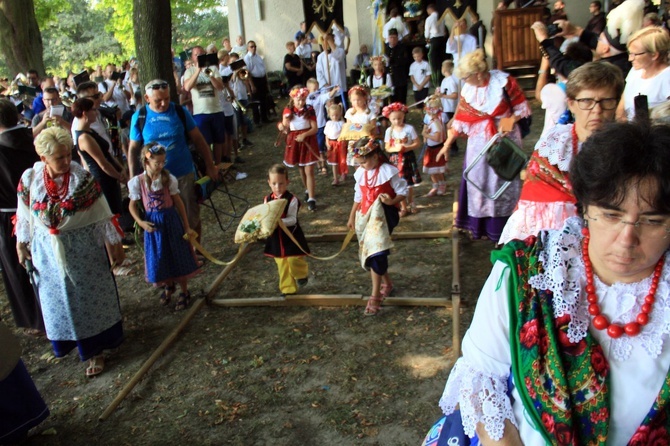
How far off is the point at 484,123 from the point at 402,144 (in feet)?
5.19

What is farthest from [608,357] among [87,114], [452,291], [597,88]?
[87,114]

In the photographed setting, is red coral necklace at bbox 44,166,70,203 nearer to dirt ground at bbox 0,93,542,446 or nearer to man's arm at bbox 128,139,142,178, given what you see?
dirt ground at bbox 0,93,542,446

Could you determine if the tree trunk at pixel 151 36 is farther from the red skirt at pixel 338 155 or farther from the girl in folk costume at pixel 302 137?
the red skirt at pixel 338 155

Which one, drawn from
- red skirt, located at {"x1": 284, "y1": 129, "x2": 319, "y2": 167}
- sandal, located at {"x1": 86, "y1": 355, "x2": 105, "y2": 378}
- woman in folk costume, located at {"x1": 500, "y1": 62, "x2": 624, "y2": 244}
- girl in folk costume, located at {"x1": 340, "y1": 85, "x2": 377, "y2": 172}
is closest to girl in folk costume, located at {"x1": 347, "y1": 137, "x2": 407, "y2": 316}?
woman in folk costume, located at {"x1": 500, "y1": 62, "x2": 624, "y2": 244}

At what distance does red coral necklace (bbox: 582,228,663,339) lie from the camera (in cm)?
173

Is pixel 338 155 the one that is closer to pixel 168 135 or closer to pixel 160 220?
pixel 168 135

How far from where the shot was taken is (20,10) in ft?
59.9

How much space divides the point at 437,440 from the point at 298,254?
3902mm

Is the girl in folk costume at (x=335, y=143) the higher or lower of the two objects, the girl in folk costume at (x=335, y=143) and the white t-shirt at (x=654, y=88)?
the lower

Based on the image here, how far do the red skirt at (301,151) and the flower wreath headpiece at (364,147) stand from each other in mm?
3175

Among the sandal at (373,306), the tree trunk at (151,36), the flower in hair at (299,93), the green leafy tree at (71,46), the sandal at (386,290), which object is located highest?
the green leafy tree at (71,46)

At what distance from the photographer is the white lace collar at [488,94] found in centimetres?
616

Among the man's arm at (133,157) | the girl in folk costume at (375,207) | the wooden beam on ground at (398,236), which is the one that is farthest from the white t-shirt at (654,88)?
the man's arm at (133,157)

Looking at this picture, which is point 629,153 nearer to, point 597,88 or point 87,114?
point 597,88
